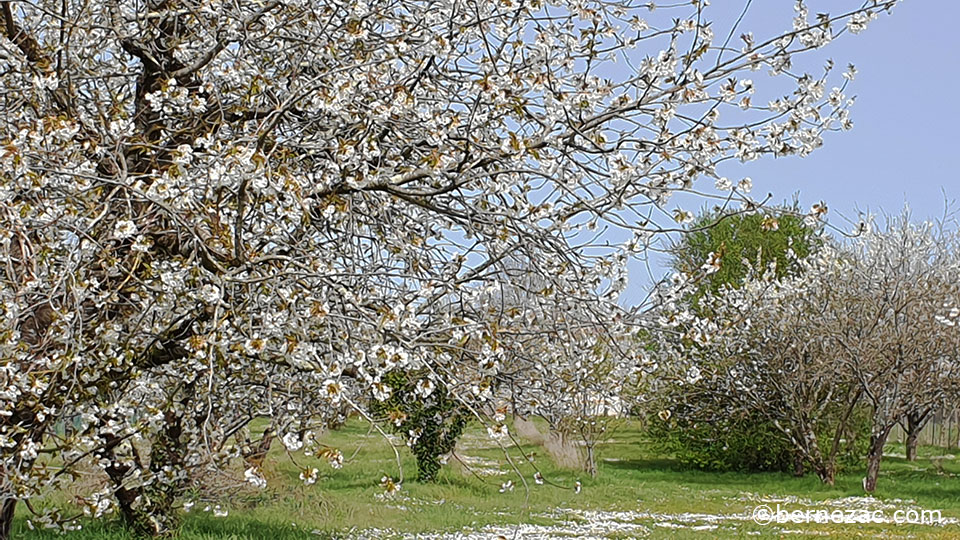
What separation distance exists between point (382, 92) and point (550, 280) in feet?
4.33

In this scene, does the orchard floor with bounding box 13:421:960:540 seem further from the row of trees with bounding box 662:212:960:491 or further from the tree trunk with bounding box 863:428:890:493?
the row of trees with bounding box 662:212:960:491

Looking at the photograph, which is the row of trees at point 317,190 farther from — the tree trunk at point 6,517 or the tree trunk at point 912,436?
the tree trunk at point 912,436

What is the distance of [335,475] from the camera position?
54.6 ft

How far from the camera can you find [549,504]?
538 inches

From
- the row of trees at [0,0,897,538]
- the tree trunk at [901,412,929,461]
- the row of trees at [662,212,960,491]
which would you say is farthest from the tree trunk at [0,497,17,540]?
the tree trunk at [901,412,929,461]

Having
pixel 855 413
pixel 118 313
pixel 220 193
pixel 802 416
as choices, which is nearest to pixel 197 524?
pixel 118 313

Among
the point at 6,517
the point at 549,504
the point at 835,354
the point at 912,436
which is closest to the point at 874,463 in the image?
the point at 835,354

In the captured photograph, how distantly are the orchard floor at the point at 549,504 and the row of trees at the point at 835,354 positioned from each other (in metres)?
1.24

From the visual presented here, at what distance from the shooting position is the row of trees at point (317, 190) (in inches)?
172

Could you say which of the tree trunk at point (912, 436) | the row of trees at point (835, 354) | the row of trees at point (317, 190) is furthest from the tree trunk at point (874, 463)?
the row of trees at point (317, 190)

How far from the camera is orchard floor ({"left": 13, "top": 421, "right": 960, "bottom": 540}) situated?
9430mm

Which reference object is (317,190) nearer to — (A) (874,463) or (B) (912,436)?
(A) (874,463)

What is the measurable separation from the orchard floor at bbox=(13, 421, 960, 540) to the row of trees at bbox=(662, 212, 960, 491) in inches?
48.8

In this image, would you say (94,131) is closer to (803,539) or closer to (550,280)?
(550,280)
